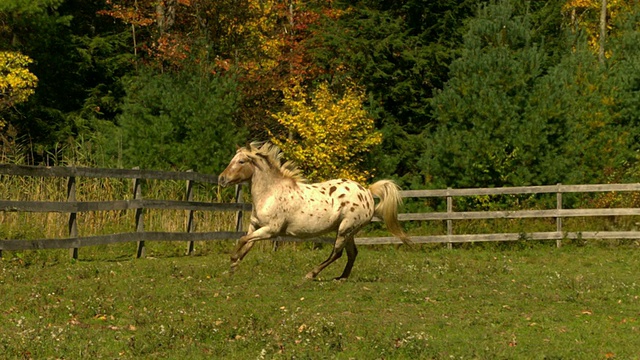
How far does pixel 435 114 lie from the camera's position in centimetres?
3312

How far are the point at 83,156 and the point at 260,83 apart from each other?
17.3 m

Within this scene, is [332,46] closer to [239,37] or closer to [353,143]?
[239,37]

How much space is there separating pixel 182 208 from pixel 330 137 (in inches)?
485

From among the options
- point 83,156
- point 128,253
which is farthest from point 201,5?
point 128,253

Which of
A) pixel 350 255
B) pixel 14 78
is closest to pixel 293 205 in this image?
pixel 350 255

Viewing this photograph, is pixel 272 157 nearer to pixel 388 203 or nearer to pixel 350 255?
pixel 350 255

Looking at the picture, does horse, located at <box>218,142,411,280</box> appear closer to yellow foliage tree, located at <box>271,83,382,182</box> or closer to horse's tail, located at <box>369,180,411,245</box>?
horse's tail, located at <box>369,180,411,245</box>

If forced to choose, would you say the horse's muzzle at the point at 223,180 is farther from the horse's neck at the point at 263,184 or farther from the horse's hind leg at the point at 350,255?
the horse's hind leg at the point at 350,255

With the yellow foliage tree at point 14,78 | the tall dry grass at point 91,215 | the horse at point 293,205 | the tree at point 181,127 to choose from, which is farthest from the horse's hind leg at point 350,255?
the yellow foliage tree at point 14,78

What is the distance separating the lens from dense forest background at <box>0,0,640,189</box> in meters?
31.5

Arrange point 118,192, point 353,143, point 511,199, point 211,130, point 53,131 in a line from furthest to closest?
1. point 53,131
2. point 353,143
3. point 211,130
4. point 511,199
5. point 118,192

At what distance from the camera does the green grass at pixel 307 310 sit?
10828mm

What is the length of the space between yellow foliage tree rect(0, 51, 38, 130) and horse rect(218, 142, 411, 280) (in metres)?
19.7

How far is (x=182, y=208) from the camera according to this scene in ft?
76.2
